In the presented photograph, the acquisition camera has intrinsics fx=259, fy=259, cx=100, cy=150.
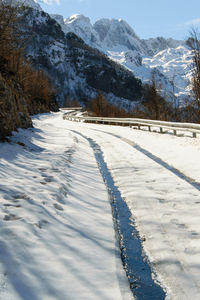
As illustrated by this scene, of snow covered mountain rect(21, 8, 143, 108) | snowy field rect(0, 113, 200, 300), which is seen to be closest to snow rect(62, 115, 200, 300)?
snowy field rect(0, 113, 200, 300)

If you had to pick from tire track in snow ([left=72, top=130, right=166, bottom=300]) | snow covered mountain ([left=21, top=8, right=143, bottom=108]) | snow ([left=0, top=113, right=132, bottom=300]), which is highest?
snow covered mountain ([left=21, top=8, right=143, bottom=108])

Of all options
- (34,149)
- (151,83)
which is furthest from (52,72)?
(34,149)

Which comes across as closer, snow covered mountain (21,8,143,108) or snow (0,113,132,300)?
snow (0,113,132,300)

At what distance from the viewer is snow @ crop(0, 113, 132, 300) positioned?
239 cm

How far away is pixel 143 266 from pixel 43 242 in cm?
123

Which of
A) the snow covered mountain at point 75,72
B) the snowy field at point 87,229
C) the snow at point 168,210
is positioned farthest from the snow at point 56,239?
the snow covered mountain at point 75,72

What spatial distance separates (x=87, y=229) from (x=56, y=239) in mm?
525

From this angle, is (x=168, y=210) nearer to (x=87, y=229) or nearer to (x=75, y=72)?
(x=87, y=229)

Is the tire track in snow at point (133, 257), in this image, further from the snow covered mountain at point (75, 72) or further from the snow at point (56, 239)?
the snow covered mountain at point (75, 72)

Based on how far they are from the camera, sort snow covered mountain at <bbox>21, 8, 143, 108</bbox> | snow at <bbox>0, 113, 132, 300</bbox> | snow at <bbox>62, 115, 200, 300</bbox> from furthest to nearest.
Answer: snow covered mountain at <bbox>21, 8, 143, 108</bbox> < snow at <bbox>62, 115, 200, 300</bbox> < snow at <bbox>0, 113, 132, 300</bbox>

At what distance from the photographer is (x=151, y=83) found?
32.2m

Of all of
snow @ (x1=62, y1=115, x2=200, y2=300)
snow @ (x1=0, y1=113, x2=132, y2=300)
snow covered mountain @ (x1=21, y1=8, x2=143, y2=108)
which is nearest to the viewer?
snow @ (x1=0, y1=113, x2=132, y2=300)

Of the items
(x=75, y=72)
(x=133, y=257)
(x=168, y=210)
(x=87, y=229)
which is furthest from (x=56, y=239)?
(x=75, y=72)

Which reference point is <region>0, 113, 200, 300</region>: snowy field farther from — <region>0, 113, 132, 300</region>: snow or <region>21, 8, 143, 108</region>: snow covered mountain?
<region>21, 8, 143, 108</region>: snow covered mountain
